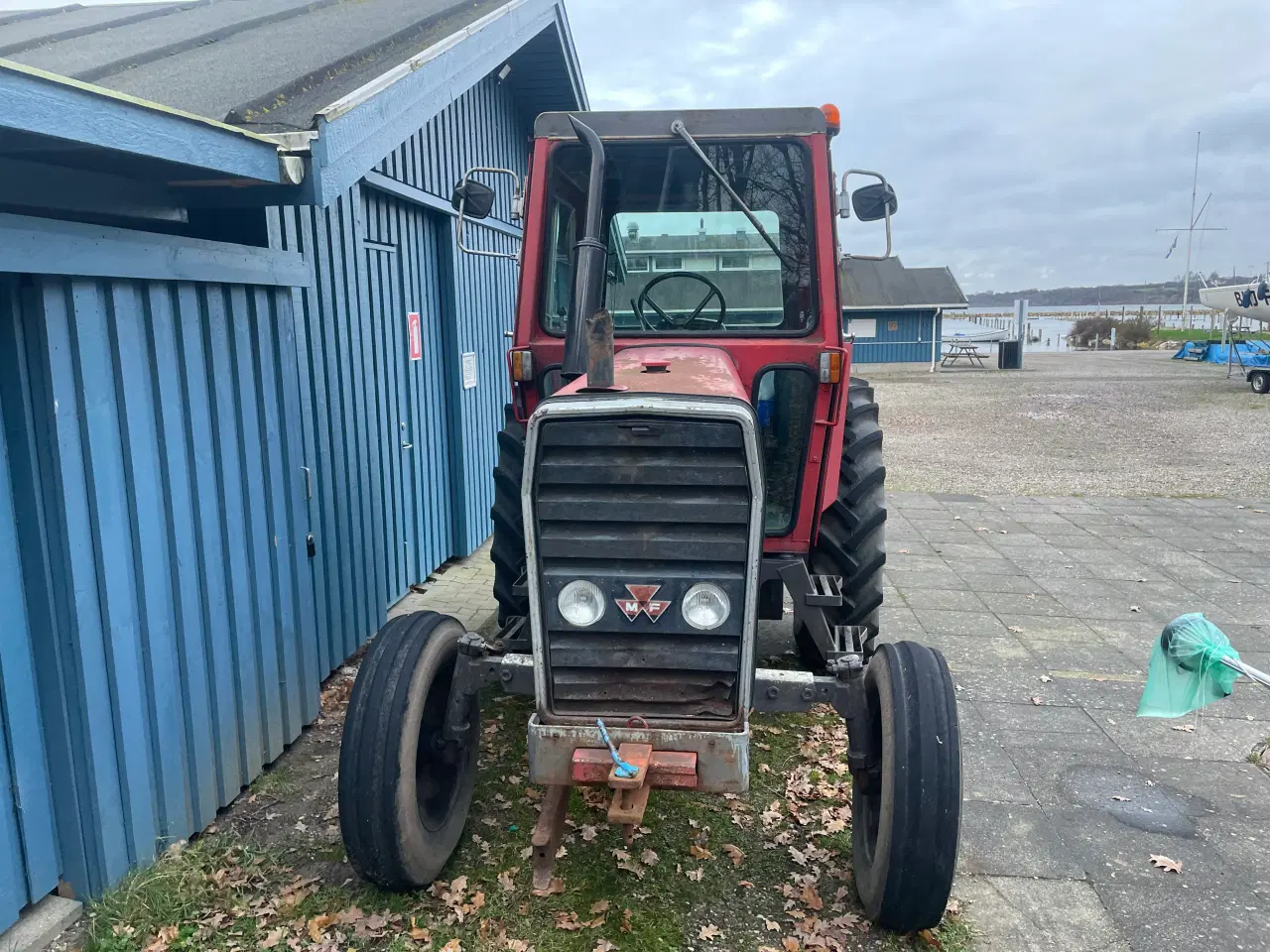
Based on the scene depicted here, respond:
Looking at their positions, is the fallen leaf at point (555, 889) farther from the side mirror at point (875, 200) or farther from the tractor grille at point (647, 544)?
the side mirror at point (875, 200)

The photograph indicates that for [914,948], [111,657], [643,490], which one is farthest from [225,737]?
[914,948]

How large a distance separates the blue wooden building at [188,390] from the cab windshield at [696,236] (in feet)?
3.44

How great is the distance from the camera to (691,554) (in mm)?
2895

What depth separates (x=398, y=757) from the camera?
2988mm

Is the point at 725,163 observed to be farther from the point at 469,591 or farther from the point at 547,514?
the point at 469,591

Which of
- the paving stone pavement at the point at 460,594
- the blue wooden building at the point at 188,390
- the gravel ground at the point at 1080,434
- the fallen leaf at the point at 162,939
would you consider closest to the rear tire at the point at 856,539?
the paving stone pavement at the point at 460,594

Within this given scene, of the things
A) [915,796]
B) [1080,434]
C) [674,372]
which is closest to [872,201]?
[674,372]

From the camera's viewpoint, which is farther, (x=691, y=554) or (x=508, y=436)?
(x=508, y=436)

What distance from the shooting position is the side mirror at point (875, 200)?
13.4ft

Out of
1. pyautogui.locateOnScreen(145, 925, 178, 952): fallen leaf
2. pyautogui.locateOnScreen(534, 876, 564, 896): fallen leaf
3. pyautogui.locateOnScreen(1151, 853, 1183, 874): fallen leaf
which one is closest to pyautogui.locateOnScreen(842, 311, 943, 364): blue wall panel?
pyautogui.locateOnScreen(1151, 853, 1183, 874): fallen leaf

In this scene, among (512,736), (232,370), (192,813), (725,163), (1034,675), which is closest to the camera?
(192,813)

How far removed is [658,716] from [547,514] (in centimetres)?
75

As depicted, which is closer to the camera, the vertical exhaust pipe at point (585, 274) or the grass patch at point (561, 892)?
the grass patch at point (561, 892)

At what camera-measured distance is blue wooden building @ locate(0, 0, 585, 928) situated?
2826mm
